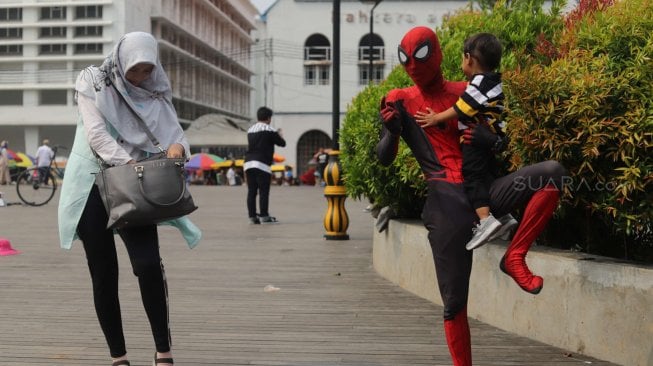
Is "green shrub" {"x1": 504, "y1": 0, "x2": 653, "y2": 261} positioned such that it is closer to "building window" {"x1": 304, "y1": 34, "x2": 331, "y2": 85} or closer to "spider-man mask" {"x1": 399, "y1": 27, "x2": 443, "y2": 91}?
"spider-man mask" {"x1": 399, "y1": 27, "x2": 443, "y2": 91}

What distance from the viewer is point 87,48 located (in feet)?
249

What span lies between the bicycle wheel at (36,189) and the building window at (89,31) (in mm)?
57658

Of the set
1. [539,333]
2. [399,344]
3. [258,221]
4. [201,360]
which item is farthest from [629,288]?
[258,221]

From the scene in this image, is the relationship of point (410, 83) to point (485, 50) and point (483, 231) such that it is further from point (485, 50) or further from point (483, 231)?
point (483, 231)

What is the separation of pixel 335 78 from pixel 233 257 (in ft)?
15.4

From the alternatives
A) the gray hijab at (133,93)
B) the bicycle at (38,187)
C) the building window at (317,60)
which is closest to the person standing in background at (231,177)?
the building window at (317,60)

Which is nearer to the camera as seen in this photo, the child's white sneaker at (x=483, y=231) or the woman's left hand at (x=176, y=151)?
the child's white sneaker at (x=483, y=231)

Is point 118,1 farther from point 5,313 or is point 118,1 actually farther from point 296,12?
point 5,313

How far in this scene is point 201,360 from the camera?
484 cm

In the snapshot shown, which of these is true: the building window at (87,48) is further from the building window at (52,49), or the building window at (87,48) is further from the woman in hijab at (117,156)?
the woman in hijab at (117,156)

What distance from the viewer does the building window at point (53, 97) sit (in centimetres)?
7706

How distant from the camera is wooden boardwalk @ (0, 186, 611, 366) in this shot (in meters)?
4.96

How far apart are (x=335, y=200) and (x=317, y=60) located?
127ft

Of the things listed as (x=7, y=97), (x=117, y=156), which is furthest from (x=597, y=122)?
(x=7, y=97)
